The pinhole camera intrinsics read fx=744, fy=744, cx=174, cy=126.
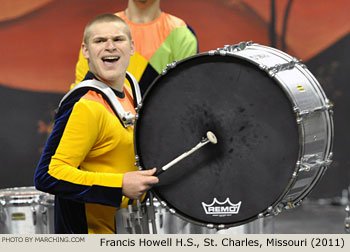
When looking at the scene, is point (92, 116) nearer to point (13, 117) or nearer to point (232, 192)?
point (232, 192)

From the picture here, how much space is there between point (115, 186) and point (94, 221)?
0.20m

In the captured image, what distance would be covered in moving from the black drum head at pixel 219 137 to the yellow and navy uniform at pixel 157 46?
168 cm

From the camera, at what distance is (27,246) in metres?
2.63

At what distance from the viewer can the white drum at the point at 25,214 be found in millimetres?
4559

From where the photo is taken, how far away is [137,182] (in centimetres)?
274

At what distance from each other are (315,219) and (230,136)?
419 centimetres

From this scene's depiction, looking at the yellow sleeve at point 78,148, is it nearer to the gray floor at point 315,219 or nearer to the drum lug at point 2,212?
the drum lug at point 2,212

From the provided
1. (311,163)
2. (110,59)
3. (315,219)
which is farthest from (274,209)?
(315,219)

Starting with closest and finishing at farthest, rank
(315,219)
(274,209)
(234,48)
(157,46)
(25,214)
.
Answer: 1. (274,209)
2. (234,48)
3. (25,214)
4. (157,46)
5. (315,219)

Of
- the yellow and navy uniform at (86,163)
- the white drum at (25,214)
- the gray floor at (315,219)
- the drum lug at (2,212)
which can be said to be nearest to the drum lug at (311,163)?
the yellow and navy uniform at (86,163)

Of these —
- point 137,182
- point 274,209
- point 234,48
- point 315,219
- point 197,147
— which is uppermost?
point 234,48

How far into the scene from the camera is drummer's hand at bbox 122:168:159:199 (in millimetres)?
2742

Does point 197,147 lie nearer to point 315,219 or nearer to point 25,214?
point 25,214

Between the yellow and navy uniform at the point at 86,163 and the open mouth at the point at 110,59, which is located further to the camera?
the open mouth at the point at 110,59
